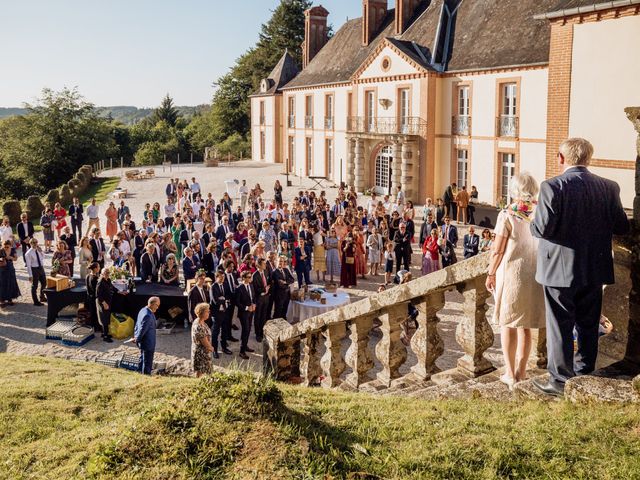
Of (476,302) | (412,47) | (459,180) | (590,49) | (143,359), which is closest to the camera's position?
(476,302)

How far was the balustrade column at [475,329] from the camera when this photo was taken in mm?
4453

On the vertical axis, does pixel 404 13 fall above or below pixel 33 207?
above

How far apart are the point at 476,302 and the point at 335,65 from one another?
39.9m

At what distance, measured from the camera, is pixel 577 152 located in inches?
151

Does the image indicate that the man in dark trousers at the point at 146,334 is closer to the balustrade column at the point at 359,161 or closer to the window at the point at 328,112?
the balustrade column at the point at 359,161

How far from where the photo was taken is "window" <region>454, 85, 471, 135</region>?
29656 millimetres

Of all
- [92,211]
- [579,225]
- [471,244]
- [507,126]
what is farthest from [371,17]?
[579,225]

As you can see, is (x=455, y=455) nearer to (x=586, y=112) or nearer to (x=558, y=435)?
(x=558, y=435)

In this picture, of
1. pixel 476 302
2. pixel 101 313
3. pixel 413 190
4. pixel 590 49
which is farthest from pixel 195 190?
pixel 476 302

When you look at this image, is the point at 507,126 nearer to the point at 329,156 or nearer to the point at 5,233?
the point at 329,156

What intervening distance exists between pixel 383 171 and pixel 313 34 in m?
18.6

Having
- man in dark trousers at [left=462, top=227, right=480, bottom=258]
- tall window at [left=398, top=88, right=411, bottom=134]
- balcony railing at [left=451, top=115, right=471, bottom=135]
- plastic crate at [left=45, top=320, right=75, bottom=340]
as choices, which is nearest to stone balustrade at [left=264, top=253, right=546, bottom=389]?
plastic crate at [left=45, top=320, right=75, bottom=340]

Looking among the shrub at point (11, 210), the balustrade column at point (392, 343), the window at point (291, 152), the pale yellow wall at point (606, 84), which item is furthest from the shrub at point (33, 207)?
the balustrade column at point (392, 343)

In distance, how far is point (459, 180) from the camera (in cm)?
3084
